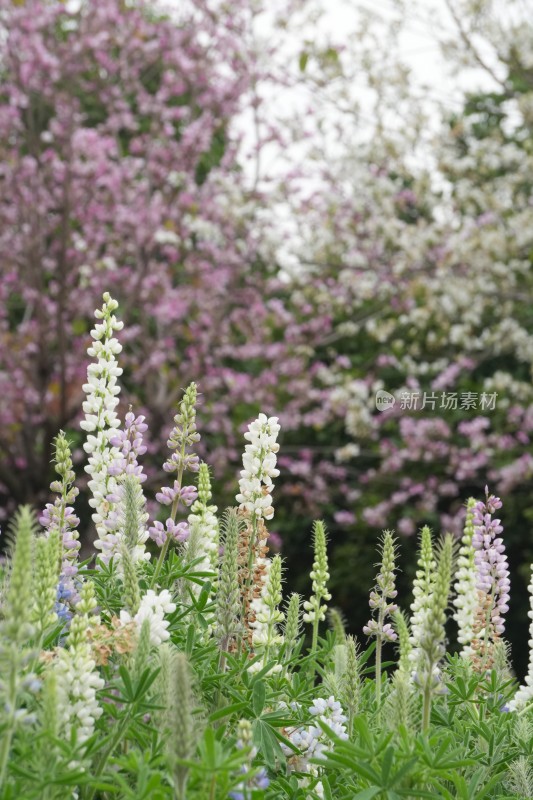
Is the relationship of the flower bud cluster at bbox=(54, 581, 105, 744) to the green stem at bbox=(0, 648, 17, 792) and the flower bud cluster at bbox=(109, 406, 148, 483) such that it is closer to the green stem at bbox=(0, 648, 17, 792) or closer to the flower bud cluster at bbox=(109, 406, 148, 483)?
the green stem at bbox=(0, 648, 17, 792)

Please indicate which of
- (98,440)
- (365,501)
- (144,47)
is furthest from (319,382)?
(98,440)

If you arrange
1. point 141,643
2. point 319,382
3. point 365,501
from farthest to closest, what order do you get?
point 319,382, point 365,501, point 141,643

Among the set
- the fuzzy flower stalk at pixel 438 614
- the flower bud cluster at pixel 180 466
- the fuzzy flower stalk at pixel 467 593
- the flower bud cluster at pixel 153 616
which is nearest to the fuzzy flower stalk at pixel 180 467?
the flower bud cluster at pixel 180 466

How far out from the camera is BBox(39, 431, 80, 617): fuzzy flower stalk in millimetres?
1904

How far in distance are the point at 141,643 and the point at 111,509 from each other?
65 centimetres

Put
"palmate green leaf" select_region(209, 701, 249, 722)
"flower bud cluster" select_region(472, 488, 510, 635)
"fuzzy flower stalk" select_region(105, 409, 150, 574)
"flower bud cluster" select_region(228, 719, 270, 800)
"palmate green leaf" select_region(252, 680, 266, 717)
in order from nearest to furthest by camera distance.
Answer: "flower bud cluster" select_region(228, 719, 270, 800) → "palmate green leaf" select_region(209, 701, 249, 722) → "palmate green leaf" select_region(252, 680, 266, 717) → "fuzzy flower stalk" select_region(105, 409, 150, 574) → "flower bud cluster" select_region(472, 488, 510, 635)

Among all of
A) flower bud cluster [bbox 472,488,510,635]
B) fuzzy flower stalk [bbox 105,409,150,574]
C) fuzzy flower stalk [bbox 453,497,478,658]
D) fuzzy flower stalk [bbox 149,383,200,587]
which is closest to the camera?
fuzzy flower stalk [bbox 105,409,150,574]

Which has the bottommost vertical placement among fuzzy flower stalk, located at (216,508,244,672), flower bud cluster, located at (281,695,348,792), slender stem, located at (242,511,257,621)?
flower bud cluster, located at (281,695,348,792)

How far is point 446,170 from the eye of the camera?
32.6 feet

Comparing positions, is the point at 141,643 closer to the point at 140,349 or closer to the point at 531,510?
the point at 531,510

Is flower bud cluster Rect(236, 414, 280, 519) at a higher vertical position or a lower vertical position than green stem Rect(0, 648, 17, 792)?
higher

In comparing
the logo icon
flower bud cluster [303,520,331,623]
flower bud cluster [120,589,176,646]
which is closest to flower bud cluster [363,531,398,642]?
flower bud cluster [303,520,331,623]

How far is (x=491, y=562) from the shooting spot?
91.4 inches

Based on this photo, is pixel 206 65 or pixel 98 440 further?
pixel 206 65
